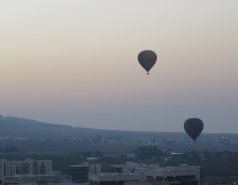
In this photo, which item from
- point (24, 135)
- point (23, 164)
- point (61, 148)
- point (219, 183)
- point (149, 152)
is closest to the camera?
point (219, 183)

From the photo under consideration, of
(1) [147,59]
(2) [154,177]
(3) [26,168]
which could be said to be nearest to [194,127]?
(2) [154,177]

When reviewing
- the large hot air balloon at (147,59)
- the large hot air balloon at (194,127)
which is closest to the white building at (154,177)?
the large hot air balloon at (147,59)

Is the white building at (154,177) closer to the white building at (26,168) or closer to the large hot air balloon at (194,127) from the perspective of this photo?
the large hot air balloon at (194,127)


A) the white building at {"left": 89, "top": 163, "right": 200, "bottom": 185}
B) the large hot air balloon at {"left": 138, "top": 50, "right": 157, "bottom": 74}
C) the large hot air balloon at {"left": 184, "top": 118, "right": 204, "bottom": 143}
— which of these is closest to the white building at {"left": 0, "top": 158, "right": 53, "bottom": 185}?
the large hot air balloon at {"left": 184, "top": 118, "right": 204, "bottom": 143}

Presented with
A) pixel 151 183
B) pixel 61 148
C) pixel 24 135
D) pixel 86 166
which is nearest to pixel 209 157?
pixel 86 166

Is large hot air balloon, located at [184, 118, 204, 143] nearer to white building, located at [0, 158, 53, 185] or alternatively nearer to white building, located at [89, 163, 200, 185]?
white building, located at [89, 163, 200, 185]

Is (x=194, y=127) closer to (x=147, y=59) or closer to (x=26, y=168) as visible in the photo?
(x=147, y=59)

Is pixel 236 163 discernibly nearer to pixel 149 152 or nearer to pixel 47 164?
pixel 149 152
